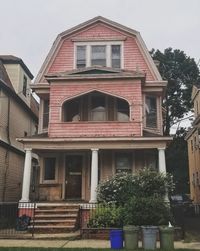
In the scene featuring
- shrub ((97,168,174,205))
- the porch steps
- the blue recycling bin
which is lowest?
the blue recycling bin

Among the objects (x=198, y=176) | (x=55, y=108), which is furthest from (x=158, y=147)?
(x=198, y=176)

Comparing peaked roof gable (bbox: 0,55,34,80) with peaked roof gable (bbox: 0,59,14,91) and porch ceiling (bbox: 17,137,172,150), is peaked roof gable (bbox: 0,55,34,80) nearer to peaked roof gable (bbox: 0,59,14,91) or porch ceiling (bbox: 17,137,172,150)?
peaked roof gable (bbox: 0,59,14,91)

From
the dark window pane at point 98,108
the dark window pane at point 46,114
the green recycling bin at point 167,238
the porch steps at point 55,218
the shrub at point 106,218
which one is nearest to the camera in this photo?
the green recycling bin at point 167,238

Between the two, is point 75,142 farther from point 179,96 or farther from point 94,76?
point 179,96

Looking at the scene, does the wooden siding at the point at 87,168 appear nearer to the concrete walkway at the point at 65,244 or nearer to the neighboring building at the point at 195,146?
the concrete walkway at the point at 65,244

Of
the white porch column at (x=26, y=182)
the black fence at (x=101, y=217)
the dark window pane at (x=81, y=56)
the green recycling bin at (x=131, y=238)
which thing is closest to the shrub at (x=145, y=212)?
the black fence at (x=101, y=217)

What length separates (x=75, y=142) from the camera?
1870 cm

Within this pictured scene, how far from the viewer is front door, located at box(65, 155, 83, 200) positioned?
67.2 ft

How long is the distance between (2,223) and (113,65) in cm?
1067

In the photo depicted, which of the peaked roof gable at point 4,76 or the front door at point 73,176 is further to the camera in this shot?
the peaked roof gable at point 4,76

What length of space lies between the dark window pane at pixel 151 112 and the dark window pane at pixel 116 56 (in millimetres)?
2684

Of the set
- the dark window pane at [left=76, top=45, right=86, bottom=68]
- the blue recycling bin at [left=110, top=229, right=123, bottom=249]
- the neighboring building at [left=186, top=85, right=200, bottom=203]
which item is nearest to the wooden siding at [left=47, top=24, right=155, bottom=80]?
the dark window pane at [left=76, top=45, right=86, bottom=68]

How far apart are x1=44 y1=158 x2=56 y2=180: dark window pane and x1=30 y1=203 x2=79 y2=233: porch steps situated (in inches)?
120

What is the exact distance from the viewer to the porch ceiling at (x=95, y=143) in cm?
1841
